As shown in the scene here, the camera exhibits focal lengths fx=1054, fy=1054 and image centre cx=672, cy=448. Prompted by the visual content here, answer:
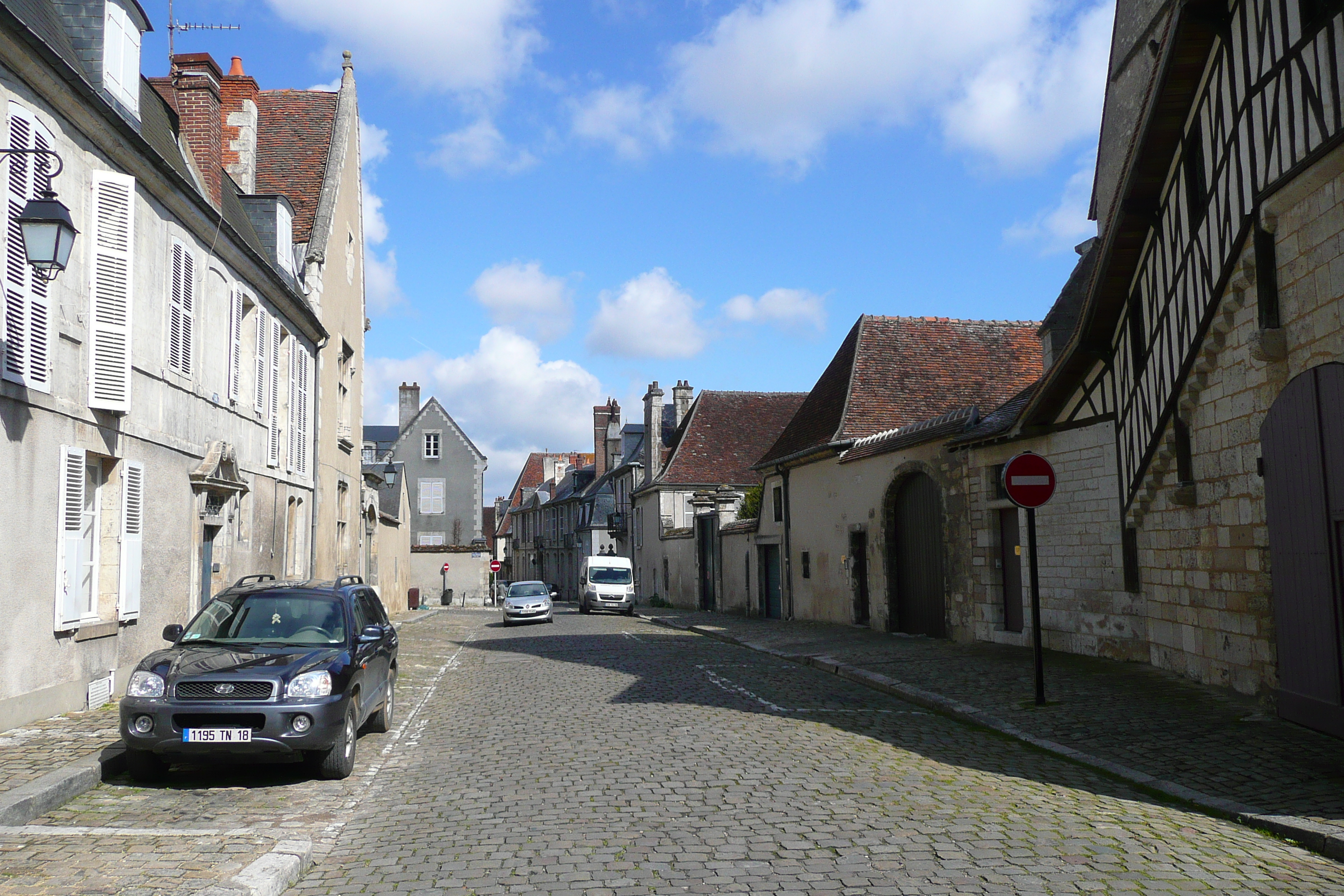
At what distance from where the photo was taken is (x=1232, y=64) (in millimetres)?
9266

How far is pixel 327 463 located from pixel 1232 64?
18499mm

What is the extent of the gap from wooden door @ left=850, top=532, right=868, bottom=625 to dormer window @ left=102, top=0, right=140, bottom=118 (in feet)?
49.7

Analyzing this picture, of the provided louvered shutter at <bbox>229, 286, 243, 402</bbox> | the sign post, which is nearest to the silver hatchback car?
louvered shutter at <bbox>229, 286, 243, 402</bbox>

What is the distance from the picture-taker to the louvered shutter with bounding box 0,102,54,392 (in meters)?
8.73

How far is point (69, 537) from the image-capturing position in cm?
977

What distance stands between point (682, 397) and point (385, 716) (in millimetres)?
40479

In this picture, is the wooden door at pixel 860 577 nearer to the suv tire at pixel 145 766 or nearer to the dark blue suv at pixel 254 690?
the dark blue suv at pixel 254 690

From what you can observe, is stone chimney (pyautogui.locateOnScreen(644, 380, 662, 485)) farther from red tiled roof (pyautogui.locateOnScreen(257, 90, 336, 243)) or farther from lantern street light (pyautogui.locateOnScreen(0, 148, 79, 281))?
lantern street light (pyautogui.locateOnScreen(0, 148, 79, 281))

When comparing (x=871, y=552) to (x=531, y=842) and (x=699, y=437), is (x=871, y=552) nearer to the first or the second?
(x=531, y=842)

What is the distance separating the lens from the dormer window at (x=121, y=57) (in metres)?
11.0

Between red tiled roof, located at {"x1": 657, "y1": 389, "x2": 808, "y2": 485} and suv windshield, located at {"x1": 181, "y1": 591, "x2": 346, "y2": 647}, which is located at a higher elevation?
red tiled roof, located at {"x1": 657, "y1": 389, "x2": 808, "y2": 485}

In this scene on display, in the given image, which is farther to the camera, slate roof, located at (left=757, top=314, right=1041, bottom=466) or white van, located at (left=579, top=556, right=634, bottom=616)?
white van, located at (left=579, top=556, right=634, bottom=616)

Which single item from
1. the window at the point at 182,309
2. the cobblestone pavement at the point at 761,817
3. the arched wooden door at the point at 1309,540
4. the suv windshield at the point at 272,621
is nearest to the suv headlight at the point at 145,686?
the suv windshield at the point at 272,621

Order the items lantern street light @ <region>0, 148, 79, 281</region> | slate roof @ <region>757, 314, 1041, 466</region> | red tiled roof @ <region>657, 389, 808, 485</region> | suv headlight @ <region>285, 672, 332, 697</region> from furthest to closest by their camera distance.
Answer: red tiled roof @ <region>657, 389, 808, 485</region> → slate roof @ <region>757, 314, 1041, 466</region> → lantern street light @ <region>0, 148, 79, 281</region> → suv headlight @ <region>285, 672, 332, 697</region>
